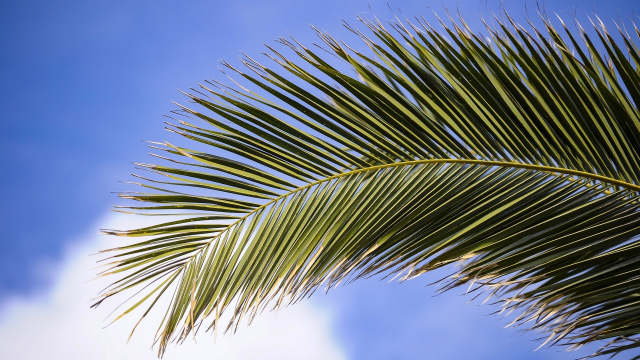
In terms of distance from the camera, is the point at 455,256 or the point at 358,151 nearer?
the point at 455,256

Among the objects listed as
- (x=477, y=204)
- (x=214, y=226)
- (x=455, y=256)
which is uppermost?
(x=477, y=204)

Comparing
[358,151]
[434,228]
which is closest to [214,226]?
[358,151]

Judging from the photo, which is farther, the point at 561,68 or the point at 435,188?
A: the point at 435,188

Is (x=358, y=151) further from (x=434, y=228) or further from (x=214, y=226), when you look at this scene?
(x=214, y=226)

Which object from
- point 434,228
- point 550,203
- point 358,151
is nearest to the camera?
point 550,203

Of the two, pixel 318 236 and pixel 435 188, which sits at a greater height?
pixel 435 188

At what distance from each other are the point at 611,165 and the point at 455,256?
0.57 metres

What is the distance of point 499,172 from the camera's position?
1602 millimetres

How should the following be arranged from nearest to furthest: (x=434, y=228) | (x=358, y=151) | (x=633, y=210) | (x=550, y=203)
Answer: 1. (x=633, y=210)
2. (x=550, y=203)
3. (x=434, y=228)
4. (x=358, y=151)

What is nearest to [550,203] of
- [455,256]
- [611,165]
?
[611,165]

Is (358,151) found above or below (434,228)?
above

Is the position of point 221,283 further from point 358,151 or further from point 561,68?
point 561,68

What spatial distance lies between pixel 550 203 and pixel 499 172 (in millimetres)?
199

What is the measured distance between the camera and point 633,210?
1.37 metres
